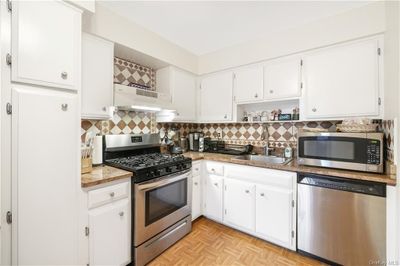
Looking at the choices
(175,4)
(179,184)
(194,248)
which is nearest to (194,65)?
(175,4)

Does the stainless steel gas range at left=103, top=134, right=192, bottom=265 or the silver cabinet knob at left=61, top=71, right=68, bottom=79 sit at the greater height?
the silver cabinet knob at left=61, top=71, right=68, bottom=79

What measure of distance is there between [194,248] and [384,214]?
169 centimetres


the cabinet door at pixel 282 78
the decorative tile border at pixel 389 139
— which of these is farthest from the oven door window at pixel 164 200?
the decorative tile border at pixel 389 139

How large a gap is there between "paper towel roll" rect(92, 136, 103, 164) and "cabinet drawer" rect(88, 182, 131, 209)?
51 centimetres

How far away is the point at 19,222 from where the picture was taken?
A: 1.08 metres

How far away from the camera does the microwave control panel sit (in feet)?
4.85

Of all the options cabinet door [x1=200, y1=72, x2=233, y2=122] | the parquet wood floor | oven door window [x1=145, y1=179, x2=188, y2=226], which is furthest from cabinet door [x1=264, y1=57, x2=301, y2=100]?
the parquet wood floor

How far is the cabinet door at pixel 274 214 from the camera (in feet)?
6.03

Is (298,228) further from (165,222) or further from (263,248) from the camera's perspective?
(165,222)

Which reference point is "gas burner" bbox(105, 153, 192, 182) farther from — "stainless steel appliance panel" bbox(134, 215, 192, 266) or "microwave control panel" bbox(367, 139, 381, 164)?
"microwave control panel" bbox(367, 139, 381, 164)

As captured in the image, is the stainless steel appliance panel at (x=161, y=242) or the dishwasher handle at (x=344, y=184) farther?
the stainless steel appliance panel at (x=161, y=242)

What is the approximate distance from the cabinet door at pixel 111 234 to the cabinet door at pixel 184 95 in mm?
1401

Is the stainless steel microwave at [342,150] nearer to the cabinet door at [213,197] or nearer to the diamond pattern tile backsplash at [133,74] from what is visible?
the cabinet door at [213,197]

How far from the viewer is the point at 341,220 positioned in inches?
61.7
